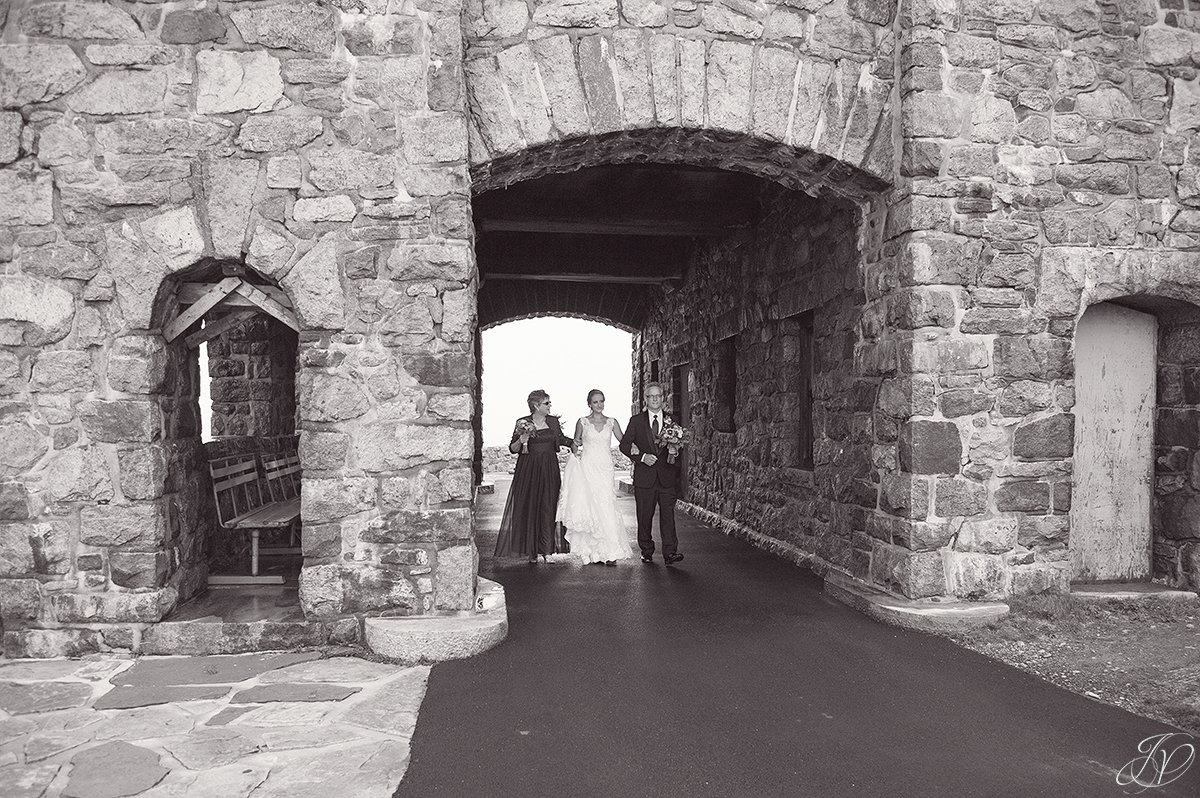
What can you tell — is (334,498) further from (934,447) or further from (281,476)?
(934,447)

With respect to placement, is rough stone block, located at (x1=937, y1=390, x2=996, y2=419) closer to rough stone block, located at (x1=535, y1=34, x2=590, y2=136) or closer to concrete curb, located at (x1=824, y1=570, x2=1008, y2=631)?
concrete curb, located at (x1=824, y1=570, x2=1008, y2=631)

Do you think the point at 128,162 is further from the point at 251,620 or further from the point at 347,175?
the point at 251,620

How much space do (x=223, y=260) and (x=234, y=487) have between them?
2.05m

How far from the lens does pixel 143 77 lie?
4691mm

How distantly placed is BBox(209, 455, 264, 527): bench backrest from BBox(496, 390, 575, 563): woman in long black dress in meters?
2.26

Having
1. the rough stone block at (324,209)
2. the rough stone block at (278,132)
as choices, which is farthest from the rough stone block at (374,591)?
the rough stone block at (278,132)

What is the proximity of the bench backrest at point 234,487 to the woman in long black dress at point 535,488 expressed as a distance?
7.42 ft

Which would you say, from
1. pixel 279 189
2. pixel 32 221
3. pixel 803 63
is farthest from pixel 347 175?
pixel 803 63

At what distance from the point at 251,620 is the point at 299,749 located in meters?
1.56

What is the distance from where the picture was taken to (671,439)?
7.82 meters

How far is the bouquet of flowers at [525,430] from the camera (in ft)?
25.6

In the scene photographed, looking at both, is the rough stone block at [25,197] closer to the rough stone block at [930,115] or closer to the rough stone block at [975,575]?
the rough stone block at [930,115]

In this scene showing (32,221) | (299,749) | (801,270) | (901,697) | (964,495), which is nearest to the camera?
(299,749)

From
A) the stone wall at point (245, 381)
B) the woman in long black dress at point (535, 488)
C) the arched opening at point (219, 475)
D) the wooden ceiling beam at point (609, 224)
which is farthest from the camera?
the wooden ceiling beam at point (609, 224)
